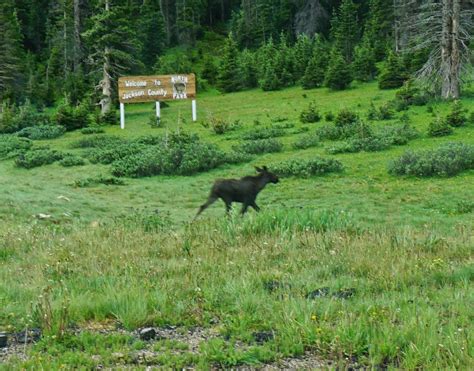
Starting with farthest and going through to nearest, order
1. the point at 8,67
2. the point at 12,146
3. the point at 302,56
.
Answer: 1. the point at 302,56
2. the point at 8,67
3. the point at 12,146

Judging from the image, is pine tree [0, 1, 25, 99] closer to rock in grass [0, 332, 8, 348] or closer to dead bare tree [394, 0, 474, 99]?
dead bare tree [394, 0, 474, 99]

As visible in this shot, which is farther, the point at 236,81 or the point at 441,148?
the point at 236,81

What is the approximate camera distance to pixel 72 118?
3897 centimetres

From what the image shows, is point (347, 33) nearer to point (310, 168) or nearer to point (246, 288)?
point (310, 168)

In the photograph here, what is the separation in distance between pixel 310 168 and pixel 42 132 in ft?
67.9

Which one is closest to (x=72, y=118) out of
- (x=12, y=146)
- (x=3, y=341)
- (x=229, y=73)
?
(x=12, y=146)

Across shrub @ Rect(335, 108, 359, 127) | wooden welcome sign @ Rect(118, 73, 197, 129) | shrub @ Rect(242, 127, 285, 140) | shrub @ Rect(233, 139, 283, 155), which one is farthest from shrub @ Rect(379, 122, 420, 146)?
wooden welcome sign @ Rect(118, 73, 197, 129)

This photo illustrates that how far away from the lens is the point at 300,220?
35.5 ft

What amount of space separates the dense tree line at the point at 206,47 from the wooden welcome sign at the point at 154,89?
539cm

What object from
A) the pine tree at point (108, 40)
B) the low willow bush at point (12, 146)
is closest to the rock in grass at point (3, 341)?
the low willow bush at point (12, 146)

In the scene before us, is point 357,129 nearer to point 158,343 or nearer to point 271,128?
point 271,128

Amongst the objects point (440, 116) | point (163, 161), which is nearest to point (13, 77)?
point (163, 161)

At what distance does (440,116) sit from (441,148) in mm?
7871

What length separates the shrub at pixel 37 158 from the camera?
2598 cm
